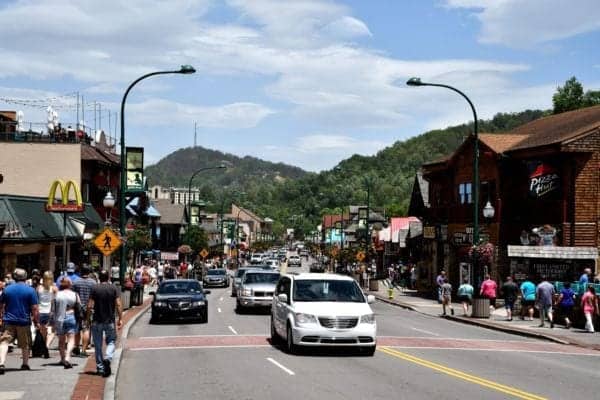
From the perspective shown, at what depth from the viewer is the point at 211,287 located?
205 ft

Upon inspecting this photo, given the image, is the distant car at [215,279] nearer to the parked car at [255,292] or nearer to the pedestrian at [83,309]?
the parked car at [255,292]

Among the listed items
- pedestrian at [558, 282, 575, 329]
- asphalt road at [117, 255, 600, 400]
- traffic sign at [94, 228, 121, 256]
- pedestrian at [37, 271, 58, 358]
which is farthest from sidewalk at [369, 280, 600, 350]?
pedestrian at [37, 271, 58, 358]

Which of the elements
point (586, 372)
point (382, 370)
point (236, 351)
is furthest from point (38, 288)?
point (586, 372)

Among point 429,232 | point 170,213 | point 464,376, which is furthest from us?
point 170,213

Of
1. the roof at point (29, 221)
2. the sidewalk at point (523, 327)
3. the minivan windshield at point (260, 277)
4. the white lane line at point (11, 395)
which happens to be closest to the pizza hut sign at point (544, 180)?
the sidewalk at point (523, 327)

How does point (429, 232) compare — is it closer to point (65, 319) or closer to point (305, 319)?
point (305, 319)

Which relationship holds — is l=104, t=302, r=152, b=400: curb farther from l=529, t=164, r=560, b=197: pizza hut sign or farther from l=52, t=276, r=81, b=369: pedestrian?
l=529, t=164, r=560, b=197: pizza hut sign

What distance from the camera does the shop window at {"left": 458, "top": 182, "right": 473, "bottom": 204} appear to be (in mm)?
48531

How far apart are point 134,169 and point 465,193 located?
68.9 ft

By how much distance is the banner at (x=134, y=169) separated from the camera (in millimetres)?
35312

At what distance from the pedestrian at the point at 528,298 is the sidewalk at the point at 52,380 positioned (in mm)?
19214

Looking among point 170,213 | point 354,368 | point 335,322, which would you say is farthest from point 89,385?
point 170,213

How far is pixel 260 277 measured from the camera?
1344 inches

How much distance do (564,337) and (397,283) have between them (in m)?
43.2
